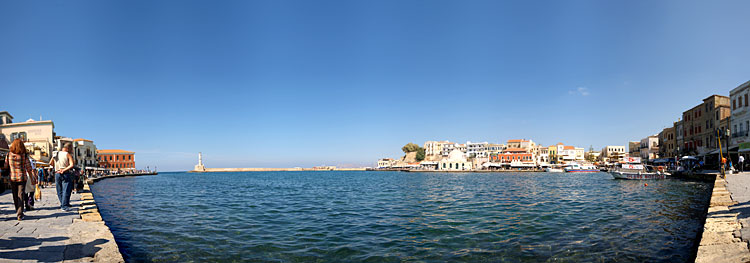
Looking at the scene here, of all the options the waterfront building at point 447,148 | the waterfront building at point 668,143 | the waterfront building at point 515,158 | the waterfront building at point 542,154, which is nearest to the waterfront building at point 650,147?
the waterfront building at point 668,143

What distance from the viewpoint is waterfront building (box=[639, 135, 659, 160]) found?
90488mm

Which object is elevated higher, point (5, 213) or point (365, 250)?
point (5, 213)

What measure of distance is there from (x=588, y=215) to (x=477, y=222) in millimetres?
5123

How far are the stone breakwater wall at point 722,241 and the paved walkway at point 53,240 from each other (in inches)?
405

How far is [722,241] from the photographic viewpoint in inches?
285

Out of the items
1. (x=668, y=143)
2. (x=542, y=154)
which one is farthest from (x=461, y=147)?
(x=668, y=143)

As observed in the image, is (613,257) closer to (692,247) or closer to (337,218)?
(692,247)

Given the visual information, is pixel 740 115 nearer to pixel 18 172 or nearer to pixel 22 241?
pixel 22 241

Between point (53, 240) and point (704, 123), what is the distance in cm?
6039

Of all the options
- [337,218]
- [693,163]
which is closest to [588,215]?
[337,218]

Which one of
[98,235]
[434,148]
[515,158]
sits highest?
[434,148]

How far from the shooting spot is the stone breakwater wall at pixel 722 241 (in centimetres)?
636

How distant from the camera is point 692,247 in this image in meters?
8.73

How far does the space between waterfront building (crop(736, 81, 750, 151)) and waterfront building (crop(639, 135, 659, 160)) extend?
61.7 m
